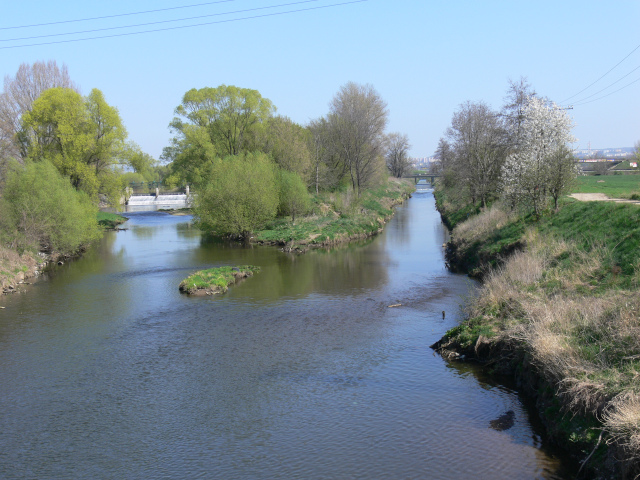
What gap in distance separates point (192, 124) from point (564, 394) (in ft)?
184

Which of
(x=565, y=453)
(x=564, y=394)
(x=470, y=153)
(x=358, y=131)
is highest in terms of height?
(x=358, y=131)

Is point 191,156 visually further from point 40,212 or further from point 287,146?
point 40,212

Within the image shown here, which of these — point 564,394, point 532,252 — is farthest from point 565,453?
point 532,252

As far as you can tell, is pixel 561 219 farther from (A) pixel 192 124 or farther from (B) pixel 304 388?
(A) pixel 192 124

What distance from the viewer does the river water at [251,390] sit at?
1129 cm

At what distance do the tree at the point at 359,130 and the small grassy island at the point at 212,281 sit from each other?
96.6ft

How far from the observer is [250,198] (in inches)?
1766

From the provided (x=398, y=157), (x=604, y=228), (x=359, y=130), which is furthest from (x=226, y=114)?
(x=398, y=157)

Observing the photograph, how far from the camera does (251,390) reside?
14.8m

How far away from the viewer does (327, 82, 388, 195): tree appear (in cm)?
5741

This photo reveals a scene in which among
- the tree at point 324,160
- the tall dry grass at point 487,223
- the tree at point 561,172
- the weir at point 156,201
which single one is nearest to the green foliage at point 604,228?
the tree at point 561,172

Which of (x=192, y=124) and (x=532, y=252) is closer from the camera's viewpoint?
(x=532, y=252)

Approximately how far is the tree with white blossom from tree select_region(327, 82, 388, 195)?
20134 mm

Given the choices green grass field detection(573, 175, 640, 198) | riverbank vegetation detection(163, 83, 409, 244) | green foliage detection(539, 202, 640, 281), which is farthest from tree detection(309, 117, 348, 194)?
green foliage detection(539, 202, 640, 281)
